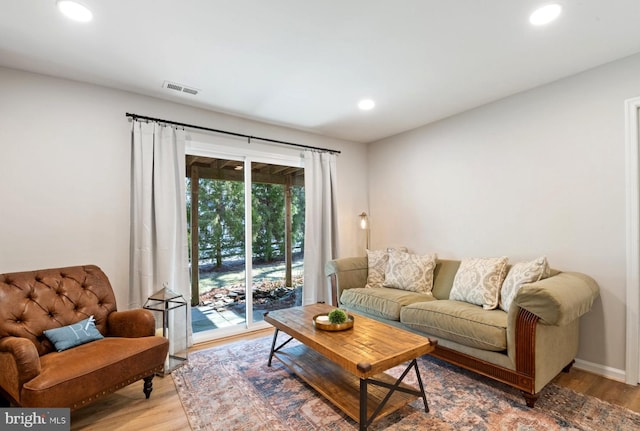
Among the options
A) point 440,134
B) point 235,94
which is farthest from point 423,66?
point 235,94

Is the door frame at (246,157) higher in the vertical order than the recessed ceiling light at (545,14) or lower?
lower

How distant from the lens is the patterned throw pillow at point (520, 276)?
238 centimetres

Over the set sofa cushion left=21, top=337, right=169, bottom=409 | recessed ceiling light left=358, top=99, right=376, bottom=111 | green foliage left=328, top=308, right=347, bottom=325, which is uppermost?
recessed ceiling light left=358, top=99, right=376, bottom=111

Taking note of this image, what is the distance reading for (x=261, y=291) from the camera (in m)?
3.88

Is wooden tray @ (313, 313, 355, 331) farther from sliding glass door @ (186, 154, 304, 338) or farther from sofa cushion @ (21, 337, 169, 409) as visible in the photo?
sliding glass door @ (186, 154, 304, 338)

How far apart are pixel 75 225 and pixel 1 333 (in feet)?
3.27

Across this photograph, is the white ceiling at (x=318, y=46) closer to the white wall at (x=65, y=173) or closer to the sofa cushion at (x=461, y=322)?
the white wall at (x=65, y=173)

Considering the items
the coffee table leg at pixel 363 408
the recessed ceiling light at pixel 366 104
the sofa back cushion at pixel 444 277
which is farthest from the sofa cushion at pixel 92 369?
the recessed ceiling light at pixel 366 104

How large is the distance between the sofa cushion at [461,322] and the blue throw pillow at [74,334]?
251 centimetres

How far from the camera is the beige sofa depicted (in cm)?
198

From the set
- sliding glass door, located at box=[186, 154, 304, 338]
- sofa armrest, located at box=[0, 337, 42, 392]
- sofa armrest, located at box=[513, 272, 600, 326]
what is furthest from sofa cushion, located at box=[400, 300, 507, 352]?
sofa armrest, located at box=[0, 337, 42, 392]

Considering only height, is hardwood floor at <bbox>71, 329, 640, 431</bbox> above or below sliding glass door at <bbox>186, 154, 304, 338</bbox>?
below

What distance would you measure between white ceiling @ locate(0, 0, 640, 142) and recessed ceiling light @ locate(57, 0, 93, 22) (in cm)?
5

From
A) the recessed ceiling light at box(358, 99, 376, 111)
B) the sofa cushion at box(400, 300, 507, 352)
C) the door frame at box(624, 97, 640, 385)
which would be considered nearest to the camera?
the sofa cushion at box(400, 300, 507, 352)
